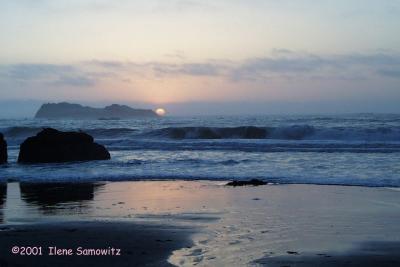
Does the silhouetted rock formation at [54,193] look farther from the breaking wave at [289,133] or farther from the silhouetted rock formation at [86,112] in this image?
the silhouetted rock formation at [86,112]

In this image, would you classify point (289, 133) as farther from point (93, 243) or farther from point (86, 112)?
point (86, 112)

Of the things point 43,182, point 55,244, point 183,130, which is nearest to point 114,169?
point 43,182

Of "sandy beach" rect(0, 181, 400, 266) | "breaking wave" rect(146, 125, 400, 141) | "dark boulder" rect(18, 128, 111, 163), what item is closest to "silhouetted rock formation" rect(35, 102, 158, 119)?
"breaking wave" rect(146, 125, 400, 141)

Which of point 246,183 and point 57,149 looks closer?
point 246,183

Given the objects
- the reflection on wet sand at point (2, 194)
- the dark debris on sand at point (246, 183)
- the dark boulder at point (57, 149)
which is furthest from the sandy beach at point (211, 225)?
the dark boulder at point (57, 149)

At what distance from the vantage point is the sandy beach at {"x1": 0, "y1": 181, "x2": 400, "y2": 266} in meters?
6.96

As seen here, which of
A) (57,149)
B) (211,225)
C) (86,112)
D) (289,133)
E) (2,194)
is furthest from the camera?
(86,112)

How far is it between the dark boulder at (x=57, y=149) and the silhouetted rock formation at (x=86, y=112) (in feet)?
344

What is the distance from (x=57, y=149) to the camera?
2317 centimetres

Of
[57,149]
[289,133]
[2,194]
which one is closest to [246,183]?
[2,194]

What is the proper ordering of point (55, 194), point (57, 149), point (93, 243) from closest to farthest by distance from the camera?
point (93, 243), point (55, 194), point (57, 149)

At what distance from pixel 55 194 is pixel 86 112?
408 feet

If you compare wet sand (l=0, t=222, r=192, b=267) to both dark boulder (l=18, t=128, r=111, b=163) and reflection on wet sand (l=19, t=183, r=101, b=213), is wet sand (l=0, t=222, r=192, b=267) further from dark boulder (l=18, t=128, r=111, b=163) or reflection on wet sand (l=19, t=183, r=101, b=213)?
dark boulder (l=18, t=128, r=111, b=163)

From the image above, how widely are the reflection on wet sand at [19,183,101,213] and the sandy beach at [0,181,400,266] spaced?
3 centimetres
